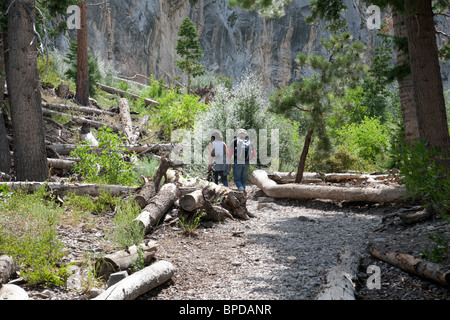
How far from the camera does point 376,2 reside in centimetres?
661

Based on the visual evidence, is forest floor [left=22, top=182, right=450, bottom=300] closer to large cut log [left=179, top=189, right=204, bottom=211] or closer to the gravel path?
the gravel path

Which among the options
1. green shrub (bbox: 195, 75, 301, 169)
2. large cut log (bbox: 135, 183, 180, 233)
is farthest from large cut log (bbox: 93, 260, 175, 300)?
green shrub (bbox: 195, 75, 301, 169)

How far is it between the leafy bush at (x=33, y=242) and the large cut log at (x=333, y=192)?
6.11m

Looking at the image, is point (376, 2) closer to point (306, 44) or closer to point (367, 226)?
point (367, 226)

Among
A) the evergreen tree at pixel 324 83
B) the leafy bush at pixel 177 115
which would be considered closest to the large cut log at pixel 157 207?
the evergreen tree at pixel 324 83

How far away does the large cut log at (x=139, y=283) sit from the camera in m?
3.41

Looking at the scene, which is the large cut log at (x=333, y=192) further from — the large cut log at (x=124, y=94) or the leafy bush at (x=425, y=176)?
the large cut log at (x=124, y=94)

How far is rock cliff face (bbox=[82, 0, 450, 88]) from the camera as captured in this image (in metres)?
31.7

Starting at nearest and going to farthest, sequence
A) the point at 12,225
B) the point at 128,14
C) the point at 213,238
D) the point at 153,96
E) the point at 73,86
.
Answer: the point at 12,225
the point at 213,238
the point at 73,86
the point at 153,96
the point at 128,14

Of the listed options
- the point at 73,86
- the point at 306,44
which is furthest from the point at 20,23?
the point at 306,44

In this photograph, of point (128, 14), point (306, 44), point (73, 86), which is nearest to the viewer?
point (73, 86)

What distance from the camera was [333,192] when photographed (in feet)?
30.8

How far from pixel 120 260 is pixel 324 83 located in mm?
7714

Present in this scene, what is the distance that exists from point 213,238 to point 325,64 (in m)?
6.04
